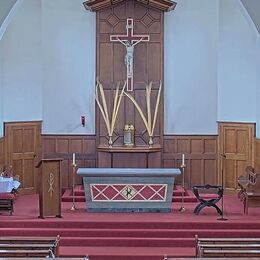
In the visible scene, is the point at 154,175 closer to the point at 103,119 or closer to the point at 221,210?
the point at 221,210

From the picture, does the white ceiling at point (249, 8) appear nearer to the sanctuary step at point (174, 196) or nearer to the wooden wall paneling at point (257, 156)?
the wooden wall paneling at point (257, 156)

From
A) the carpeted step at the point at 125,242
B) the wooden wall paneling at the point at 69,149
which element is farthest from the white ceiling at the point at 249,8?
the carpeted step at the point at 125,242

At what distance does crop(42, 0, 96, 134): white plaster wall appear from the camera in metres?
13.4

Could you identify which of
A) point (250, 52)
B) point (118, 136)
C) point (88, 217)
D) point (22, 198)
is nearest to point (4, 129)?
point (22, 198)

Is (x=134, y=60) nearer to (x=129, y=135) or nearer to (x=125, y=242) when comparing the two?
A: (x=129, y=135)

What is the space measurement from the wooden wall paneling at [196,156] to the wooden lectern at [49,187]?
11.3 feet

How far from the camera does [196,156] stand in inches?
533

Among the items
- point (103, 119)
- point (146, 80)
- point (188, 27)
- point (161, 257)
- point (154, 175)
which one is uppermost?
point (188, 27)

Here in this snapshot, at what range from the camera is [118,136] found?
1340cm

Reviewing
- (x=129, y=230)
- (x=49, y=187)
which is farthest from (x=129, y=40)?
(x=129, y=230)

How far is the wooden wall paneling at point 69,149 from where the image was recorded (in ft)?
44.4

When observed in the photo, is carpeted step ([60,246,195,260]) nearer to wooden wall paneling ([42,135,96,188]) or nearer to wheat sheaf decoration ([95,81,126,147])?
wheat sheaf decoration ([95,81,126,147])

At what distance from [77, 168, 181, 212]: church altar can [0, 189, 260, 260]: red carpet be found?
223 mm

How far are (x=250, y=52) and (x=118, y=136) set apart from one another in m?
3.23
